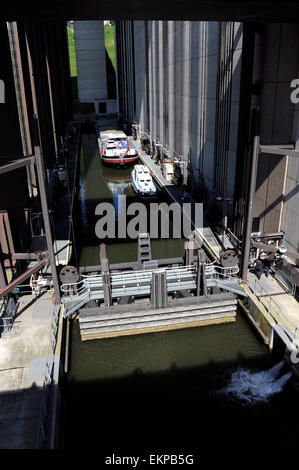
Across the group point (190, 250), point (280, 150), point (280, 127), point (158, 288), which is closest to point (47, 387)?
point (158, 288)

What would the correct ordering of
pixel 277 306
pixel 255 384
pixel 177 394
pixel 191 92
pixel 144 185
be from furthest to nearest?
1. pixel 144 185
2. pixel 191 92
3. pixel 277 306
4. pixel 255 384
5. pixel 177 394

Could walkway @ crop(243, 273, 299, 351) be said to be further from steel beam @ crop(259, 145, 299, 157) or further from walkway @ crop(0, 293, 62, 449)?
walkway @ crop(0, 293, 62, 449)

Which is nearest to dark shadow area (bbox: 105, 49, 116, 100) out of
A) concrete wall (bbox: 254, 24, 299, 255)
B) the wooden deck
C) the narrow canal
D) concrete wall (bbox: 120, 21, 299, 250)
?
concrete wall (bbox: 120, 21, 299, 250)

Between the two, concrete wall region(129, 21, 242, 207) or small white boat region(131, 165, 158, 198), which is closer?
concrete wall region(129, 21, 242, 207)

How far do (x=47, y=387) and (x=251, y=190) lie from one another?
987cm

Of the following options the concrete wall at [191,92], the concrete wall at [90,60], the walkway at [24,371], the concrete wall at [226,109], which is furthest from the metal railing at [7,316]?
the concrete wall at [90,60]

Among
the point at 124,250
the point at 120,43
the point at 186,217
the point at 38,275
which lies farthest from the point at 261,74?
the point at 120,43

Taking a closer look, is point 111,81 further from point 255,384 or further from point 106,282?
point 255,384

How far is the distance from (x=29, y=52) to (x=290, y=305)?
21227 mm

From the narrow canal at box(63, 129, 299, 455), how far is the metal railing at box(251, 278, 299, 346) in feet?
3.17

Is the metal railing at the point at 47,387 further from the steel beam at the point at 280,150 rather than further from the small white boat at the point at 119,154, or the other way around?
the small white boat at the point at 119,154

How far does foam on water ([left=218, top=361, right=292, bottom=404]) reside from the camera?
11.4 meters

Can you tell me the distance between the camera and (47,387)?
10281mm
